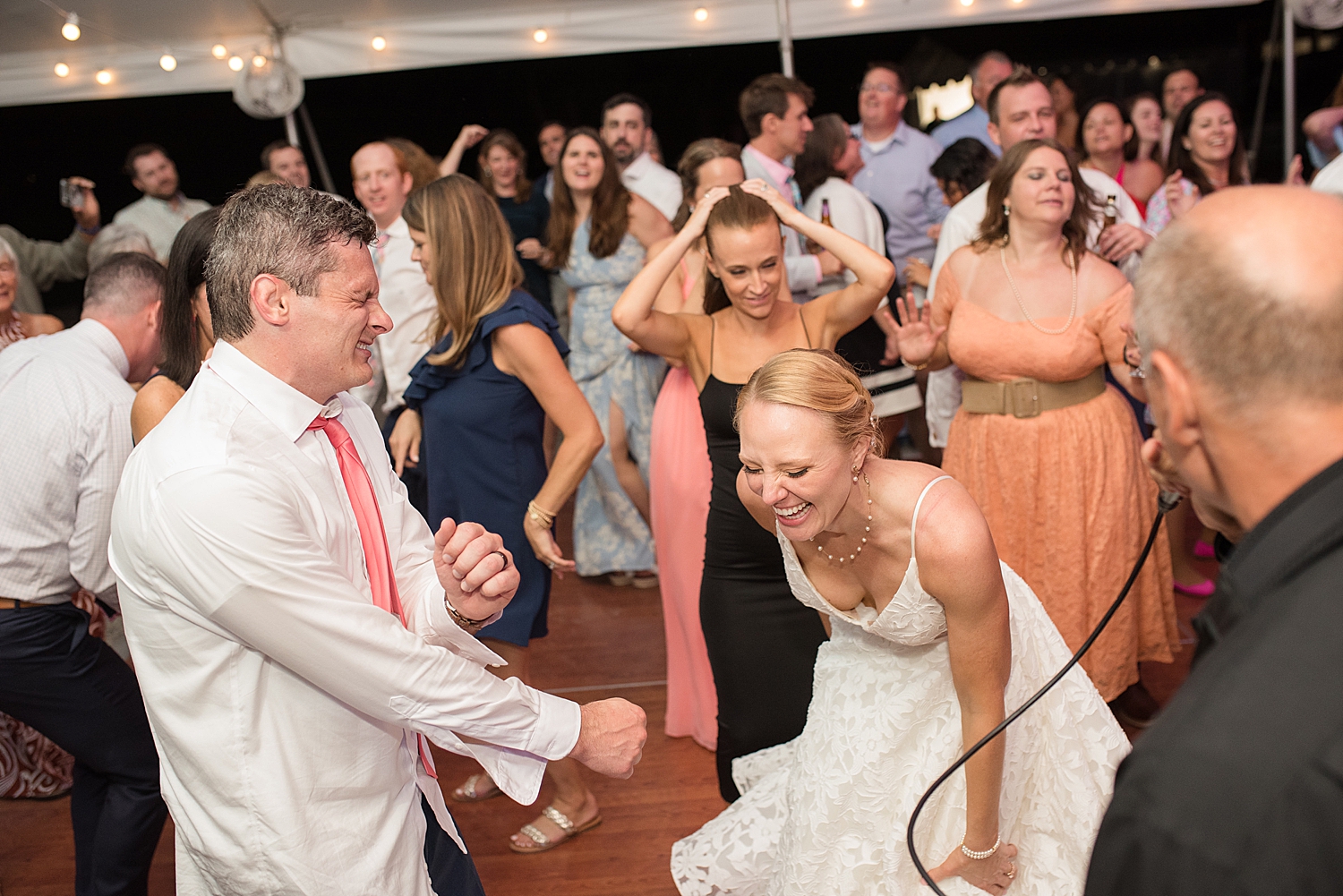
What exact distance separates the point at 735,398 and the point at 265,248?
56.5 inches

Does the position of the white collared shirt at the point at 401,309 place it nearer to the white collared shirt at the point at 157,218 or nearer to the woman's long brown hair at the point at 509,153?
the woman's long brown hair at the point at 509,153

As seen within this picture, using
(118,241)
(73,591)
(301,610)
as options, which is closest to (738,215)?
(301,610)

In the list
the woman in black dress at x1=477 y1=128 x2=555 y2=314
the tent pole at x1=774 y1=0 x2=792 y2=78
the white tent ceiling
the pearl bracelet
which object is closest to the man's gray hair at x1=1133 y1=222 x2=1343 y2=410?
the pearl bracelet

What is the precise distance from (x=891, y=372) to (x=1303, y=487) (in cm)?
339

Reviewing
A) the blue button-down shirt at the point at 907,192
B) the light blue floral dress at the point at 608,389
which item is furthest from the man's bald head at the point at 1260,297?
the blue button-down shirt at the point at 907,192

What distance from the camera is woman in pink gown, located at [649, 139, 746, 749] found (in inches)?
119

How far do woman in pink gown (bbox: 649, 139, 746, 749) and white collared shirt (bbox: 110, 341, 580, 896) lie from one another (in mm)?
1617

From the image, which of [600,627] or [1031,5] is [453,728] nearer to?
[600,627]

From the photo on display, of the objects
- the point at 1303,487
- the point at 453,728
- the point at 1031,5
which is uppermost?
the point at 1031,5

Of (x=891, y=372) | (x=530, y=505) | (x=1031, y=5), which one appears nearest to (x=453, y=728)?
(x=530, y=505)

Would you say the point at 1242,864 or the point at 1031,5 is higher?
Answer: the point at 1031,5

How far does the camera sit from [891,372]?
411cm

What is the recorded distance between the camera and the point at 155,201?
18.0 ft

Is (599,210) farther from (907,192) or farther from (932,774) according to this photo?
(932,774)
